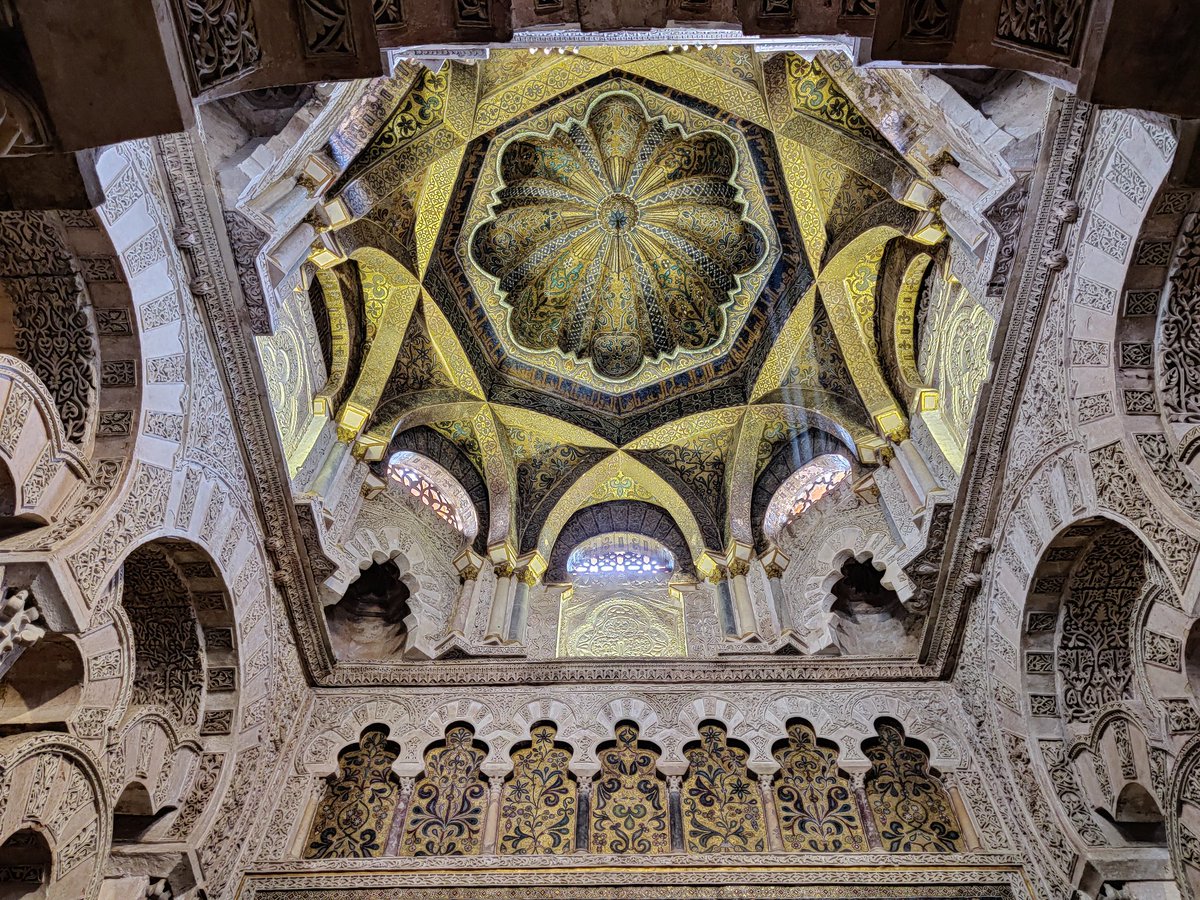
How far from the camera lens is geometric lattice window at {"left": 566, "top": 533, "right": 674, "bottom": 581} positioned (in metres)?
9.97

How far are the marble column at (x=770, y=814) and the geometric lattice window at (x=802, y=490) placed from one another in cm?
334

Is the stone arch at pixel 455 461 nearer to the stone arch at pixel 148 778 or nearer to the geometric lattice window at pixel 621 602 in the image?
the geometric lattice window at pixel 621 602

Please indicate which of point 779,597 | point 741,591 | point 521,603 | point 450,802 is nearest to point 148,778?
point 450,802

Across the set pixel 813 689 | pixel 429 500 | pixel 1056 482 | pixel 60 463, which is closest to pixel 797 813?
pixel 813 689

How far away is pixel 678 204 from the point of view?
11414mm

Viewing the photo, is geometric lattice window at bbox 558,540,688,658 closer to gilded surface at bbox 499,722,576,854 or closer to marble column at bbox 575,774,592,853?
gilded surface at bbox 499,722,576,854

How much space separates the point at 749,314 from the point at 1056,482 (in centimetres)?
555

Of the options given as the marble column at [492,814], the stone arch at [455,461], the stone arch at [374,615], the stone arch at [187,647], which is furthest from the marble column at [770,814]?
the stone arch at [187,647]

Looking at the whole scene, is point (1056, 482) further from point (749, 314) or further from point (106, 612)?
point (106, 612)

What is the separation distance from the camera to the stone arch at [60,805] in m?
4.37

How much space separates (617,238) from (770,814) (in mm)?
8221

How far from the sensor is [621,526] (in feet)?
34.7

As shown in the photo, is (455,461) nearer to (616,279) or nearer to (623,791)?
(616,279)

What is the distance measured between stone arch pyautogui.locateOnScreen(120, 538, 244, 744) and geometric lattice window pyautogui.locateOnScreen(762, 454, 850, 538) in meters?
5.98
